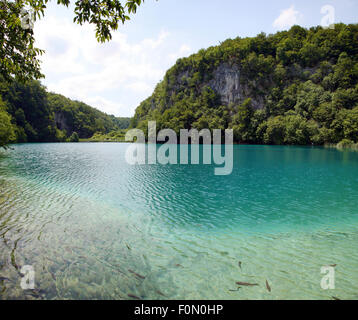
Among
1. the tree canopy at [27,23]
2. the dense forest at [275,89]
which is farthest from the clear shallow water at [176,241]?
the dense forest at [275,89]

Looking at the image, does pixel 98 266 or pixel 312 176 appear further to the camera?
pixel 312 176

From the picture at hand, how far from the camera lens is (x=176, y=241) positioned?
320 inches

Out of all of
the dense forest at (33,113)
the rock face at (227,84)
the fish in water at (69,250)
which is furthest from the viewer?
the rock face at (227,84)

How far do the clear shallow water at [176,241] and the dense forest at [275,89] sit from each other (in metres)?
65.1

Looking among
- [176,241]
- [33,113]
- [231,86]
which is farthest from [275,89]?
[33,113]

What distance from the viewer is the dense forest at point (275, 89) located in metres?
69.6

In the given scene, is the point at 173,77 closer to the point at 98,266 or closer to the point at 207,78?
the point at 207,78

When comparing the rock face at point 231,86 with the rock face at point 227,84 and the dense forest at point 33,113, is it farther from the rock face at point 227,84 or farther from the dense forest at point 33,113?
the dense forest at point 33,113

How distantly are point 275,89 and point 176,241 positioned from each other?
10028cm
